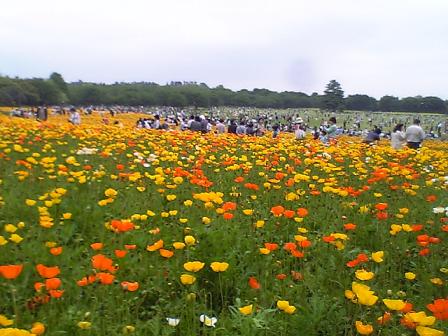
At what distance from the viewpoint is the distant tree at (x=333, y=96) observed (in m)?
112

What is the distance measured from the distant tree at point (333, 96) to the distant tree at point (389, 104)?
2198 cm

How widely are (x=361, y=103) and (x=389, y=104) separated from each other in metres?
7.66

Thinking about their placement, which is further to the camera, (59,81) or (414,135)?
(59,81)

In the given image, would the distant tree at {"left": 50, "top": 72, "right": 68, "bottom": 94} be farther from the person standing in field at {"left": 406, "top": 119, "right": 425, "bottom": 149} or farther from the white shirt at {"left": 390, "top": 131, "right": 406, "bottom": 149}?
the person standing in field at {"left": 406, "top": 119, "right": 425, "bottom": 149}

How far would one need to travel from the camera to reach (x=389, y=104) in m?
128

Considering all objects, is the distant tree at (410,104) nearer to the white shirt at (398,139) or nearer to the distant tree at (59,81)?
the distant tree at (59,81)

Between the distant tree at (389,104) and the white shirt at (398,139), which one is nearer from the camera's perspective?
the white shirt at (398,139)

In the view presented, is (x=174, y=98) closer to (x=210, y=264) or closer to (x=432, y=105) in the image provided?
(x=432, y=105)

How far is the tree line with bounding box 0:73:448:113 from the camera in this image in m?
79.5

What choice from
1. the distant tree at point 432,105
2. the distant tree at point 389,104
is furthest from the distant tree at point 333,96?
the distant tree at point 432,105

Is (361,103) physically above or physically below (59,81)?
below

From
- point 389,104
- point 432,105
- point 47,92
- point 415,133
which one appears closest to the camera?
point 415,133

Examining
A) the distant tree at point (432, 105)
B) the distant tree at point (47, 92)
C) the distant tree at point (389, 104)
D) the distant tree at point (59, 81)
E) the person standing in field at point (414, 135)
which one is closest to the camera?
the person standing in field at point (414, 135)

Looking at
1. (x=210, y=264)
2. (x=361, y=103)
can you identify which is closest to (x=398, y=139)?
(x=210, y=264)
